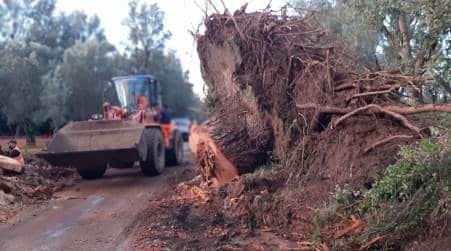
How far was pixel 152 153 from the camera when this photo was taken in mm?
12766

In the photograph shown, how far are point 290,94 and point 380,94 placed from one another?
Answer: 1681 millimetres

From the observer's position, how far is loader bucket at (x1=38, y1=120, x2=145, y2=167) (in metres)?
11.5

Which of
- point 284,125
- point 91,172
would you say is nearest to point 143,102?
point 91,172

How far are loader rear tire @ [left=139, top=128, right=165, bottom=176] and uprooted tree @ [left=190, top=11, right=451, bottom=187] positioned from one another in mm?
2707

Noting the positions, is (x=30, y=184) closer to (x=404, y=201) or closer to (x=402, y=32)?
(x=402, y=32)

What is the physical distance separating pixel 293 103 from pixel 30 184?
233 inches

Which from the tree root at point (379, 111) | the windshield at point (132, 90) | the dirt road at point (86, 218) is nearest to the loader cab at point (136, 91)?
the windshield at point (132, 90)

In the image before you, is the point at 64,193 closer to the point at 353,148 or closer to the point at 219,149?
the point at 219,149

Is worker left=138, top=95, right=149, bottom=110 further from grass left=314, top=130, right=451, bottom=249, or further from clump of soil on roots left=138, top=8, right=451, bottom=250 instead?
grass left=314, top=130, right=451, bottom=249

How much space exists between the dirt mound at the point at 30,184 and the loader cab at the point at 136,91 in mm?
2604

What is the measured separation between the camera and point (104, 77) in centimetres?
2878

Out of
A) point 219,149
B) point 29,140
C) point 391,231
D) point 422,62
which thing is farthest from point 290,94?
point 29,140

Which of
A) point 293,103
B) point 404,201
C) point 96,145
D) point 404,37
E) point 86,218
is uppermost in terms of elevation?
point 404,37

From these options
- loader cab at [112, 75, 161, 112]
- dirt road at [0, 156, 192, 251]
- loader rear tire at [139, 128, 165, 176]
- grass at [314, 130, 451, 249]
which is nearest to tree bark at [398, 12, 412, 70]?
grass at [314, 130, 451, 249]
